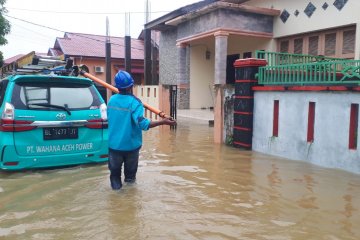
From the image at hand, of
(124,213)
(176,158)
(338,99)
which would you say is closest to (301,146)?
(338,99)

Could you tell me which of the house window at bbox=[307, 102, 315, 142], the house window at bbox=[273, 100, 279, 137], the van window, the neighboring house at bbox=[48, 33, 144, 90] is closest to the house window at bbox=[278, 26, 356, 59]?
the house window at bbox=[273, 100, 279, 137]

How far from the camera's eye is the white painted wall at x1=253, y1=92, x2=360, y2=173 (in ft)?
18.2

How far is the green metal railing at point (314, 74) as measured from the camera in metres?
5.45

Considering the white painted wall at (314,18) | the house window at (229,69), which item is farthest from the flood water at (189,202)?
the house window at (229,69)

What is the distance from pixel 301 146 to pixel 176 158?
7.41 feet

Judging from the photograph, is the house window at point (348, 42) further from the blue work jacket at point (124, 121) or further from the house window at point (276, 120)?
the blue work jacket at point (124, 121)

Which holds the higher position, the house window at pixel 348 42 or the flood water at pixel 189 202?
the house window at pixel 348 42

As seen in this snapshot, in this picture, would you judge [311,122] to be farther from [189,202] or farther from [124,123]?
[124,123]

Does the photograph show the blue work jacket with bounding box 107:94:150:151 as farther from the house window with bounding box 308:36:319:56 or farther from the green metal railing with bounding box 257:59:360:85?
the house window with bounding box 308:36:319:56

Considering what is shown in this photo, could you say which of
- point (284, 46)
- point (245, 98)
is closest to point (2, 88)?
point (245, 98)

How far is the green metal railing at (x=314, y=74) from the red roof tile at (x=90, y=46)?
75.4ft

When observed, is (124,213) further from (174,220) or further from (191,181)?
(191,181)

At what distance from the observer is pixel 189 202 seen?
13.7 feet

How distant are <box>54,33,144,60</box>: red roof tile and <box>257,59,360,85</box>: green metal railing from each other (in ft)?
75.4
